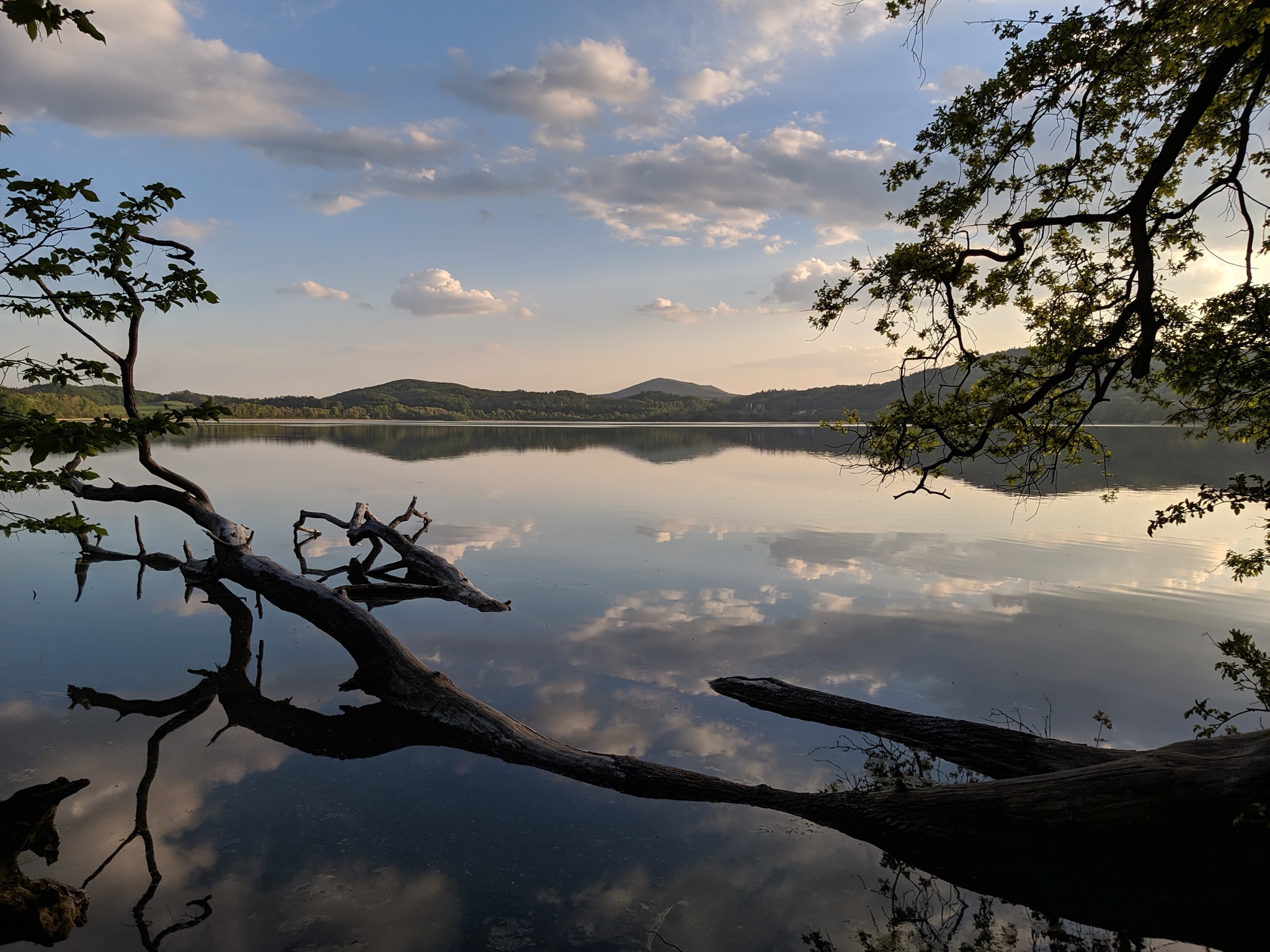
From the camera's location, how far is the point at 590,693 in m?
10.3

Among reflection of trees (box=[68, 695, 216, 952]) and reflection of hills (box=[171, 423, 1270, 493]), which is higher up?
reflection of hills (box=[171, 423, 1270, 493])

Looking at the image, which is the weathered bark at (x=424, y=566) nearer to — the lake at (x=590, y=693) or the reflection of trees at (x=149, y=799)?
the lake at (x=590, y=693)

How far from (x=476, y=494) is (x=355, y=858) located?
26376mm

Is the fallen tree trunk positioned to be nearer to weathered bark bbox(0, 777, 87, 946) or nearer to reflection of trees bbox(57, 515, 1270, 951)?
reflection of trees bbox(57, 515, 1270, 951)

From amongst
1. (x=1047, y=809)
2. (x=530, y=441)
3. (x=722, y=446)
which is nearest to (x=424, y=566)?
(x=1047, y=809)

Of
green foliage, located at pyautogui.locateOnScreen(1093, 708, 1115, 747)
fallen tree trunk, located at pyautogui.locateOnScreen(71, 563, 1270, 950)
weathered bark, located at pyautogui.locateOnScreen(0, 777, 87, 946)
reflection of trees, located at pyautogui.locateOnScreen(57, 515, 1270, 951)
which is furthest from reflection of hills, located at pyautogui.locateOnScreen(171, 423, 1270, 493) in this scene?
weathered bark, located at pyautogui.locateOnScreen(0, 777, 87, 946)

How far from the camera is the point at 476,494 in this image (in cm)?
3209

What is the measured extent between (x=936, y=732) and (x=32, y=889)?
9.19 meters

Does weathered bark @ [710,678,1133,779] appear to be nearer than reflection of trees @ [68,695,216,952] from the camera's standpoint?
No

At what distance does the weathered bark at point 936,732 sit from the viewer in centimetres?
778

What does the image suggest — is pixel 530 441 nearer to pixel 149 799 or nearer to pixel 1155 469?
pixel 1155 469

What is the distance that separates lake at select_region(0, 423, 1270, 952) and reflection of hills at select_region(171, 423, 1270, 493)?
29.6ft

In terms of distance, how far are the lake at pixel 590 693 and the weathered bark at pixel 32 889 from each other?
0.23m

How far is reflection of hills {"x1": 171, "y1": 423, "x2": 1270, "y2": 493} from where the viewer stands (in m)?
40.2
